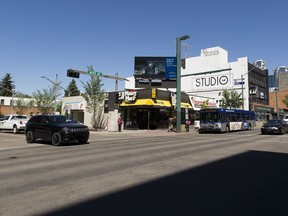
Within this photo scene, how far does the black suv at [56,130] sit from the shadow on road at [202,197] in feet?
31.8

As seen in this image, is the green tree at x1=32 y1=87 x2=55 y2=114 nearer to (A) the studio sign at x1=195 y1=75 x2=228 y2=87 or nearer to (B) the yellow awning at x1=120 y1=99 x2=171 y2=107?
(B) the yellow awning at x1=120 y1=99 x2=171 y2=107

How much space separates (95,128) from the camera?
1463 inches

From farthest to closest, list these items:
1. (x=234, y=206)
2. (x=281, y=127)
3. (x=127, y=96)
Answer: (x=127, y=96) → (x=281, y=127) → (x=234, y=206)

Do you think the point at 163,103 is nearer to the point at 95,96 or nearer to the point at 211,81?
the point at 95,96

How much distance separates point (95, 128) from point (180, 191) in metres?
31.8

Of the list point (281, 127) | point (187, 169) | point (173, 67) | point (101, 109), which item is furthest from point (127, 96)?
point (187, 169)

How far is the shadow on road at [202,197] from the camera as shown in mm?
4895

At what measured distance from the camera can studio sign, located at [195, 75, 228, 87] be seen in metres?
70.0

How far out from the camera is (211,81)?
239 ft

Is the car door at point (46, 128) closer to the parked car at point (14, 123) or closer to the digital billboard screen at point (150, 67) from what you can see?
the parked car at point (14, 123)

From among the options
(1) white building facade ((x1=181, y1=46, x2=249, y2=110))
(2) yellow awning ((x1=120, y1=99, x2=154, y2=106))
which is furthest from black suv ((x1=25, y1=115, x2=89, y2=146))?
(1) white building facade ((x1=181, y1=46, x2=249, y2=110))

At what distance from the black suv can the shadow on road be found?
9696 millimetres

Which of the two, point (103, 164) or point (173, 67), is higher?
point (173, 67)

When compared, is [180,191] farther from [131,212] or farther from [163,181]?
[131,212]
